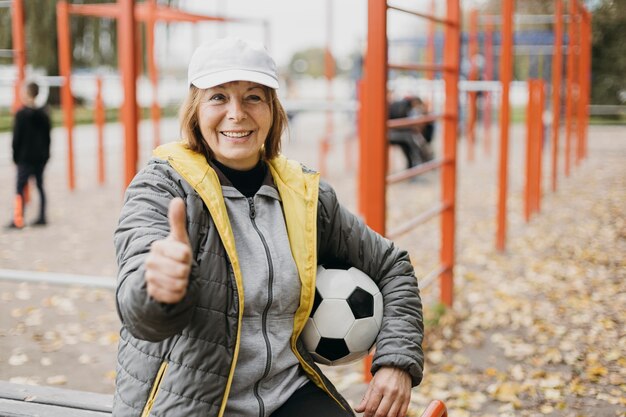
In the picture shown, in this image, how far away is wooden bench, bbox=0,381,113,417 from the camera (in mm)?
2285

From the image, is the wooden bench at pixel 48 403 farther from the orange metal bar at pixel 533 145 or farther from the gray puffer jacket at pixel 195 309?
the orange metal bar at pixel 533 145

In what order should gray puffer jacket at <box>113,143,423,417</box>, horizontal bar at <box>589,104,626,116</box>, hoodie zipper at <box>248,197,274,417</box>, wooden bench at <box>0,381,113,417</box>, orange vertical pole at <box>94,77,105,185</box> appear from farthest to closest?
horizontal bar at <box>589,104,626,116</box>, orange vertical pole at <box>94,77,105,185</box>, wooden bench at <box>0,381,113,417</box>, hoodie zipper at <box>248,197,274,417</box>, gray puffer jacket at <box>113,143,423,417</box>

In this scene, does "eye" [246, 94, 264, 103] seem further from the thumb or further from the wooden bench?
the wooden bench

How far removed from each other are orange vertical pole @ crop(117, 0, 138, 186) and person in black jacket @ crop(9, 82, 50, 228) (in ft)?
14.4

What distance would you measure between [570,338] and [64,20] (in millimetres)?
7242

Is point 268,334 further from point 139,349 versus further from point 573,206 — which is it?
point 573,206

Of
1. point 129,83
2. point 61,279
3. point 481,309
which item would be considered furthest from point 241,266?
point 481,309

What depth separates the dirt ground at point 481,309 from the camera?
351cm

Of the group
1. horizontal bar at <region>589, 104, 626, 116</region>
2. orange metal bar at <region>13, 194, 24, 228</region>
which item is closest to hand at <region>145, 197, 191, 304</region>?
orange metal bar at <region>13, 194, 24, 228</region>

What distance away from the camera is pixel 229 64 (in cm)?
179

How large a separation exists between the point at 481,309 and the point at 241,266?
3.23 m

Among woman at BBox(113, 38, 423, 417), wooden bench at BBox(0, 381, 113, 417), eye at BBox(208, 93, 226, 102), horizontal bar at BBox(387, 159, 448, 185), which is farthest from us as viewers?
horizontal bar at BBox(387, 159, 448, 185)

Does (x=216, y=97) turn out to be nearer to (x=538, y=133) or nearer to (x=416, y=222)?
(x=416, y=222)

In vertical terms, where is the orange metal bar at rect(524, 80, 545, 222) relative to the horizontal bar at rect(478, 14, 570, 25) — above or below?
below
